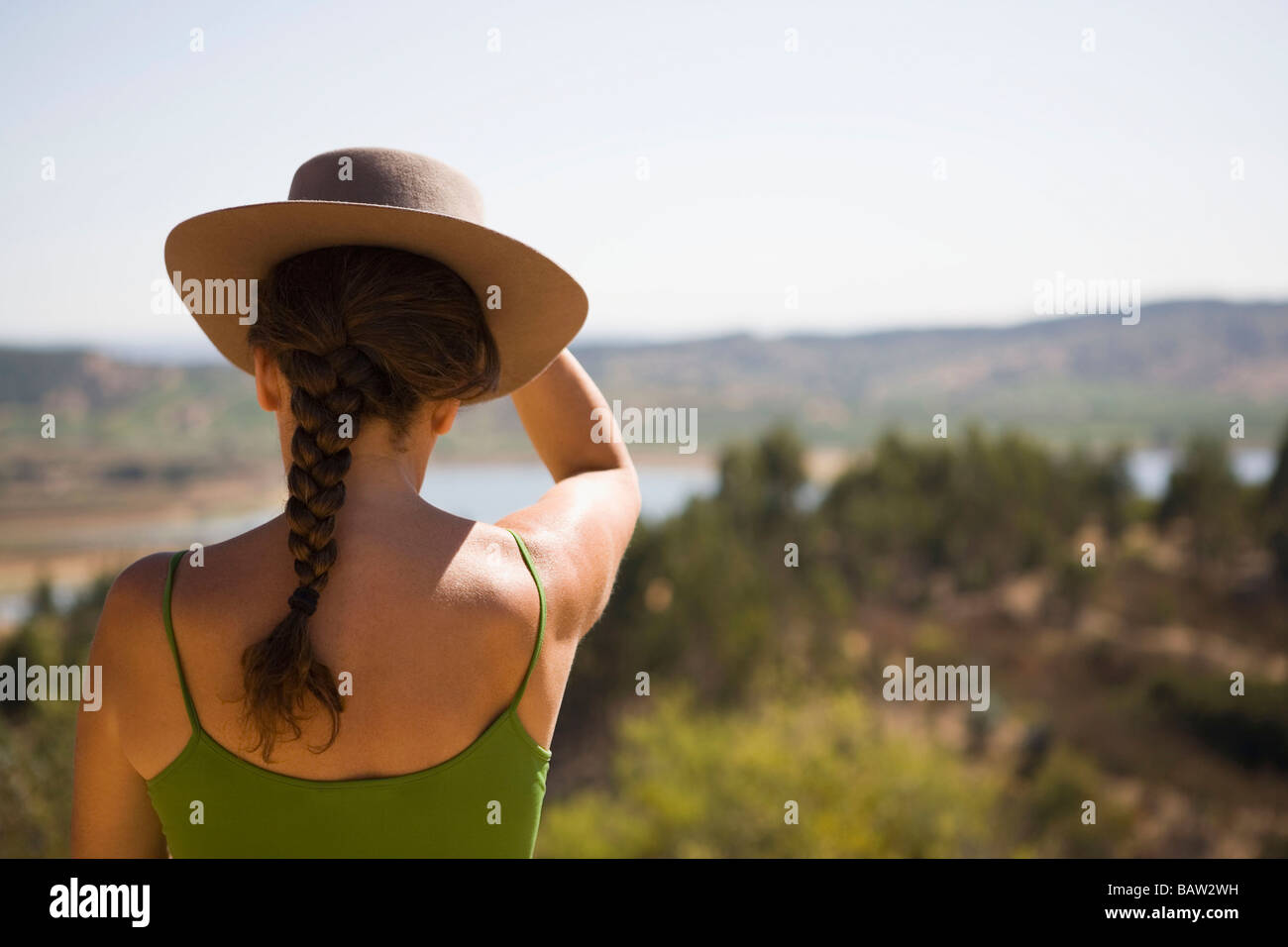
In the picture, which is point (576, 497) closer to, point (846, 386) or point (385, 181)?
point (385, 181)

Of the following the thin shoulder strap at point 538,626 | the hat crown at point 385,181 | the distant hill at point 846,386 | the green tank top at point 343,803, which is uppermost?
the distant hill at point 846,386

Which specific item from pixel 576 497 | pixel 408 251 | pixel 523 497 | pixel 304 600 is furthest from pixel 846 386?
pixel 304 600

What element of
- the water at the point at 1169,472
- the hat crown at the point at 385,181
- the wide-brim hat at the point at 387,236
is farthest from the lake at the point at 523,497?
the hat crown at the point at 385,181

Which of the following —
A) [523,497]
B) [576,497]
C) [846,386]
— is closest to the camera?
[576,497]

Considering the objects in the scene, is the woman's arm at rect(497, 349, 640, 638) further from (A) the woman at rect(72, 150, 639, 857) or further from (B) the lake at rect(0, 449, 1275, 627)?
(B) the lake at rect(0, 449, 1275, 627)

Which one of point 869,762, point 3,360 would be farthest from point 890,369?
point 869,762

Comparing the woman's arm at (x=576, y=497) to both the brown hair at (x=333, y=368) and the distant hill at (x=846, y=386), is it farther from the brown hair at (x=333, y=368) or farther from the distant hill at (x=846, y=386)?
the distant hill at (x=846, y=386)

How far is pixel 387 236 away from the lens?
51.1 inches

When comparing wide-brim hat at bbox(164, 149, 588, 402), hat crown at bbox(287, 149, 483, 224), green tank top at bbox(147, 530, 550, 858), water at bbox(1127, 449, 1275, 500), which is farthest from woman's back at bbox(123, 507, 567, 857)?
water at bbox(1127, 449, 1275, 500)

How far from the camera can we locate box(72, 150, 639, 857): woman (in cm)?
117

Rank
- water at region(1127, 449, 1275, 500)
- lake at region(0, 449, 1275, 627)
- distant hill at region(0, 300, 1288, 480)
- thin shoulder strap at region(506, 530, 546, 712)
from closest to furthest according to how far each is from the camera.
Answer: thin shoulder strap at region(506, 530, 546, 712)
lake at region(0, 449, 1275, 627)
water at region(1127, 449, 1275, 500)
distant hill at region(0, 300, 1288, 480)

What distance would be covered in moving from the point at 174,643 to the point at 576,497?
0.56 m

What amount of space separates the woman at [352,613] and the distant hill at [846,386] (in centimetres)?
5958

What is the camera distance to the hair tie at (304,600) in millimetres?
1144
